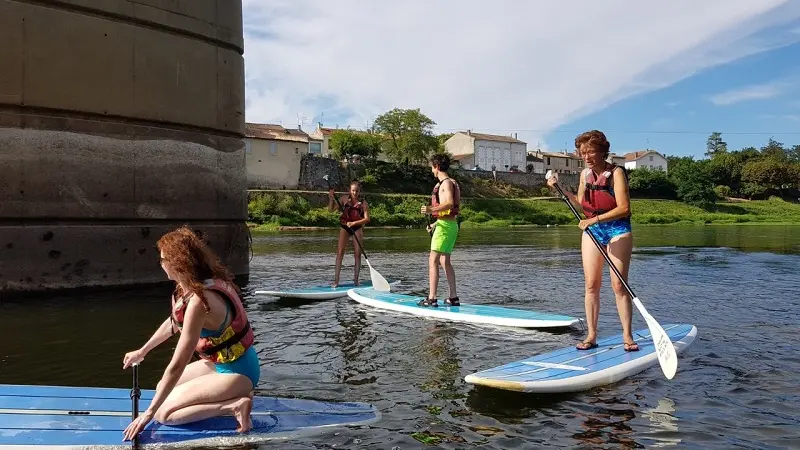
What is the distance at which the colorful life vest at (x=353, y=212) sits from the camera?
36.6 ft

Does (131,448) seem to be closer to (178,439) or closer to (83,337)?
(178,439)

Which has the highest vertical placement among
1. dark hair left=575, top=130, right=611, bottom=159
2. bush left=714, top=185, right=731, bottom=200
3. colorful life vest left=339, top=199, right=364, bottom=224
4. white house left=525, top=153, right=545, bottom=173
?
white house left=525, top=153, right=545, bottom=173

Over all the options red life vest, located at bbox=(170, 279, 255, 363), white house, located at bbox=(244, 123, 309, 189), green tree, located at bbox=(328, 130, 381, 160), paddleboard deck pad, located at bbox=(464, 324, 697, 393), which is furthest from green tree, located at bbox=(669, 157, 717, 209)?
red life vest, located at bbox=(170, 279, 255, 363)

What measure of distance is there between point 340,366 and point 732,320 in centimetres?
556

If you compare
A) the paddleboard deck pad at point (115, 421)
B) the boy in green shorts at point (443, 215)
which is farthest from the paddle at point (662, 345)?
the boy in green shorts at point (443, 215)

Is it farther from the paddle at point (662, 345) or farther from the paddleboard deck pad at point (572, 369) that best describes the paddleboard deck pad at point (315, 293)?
the paddle at point (662, 345)

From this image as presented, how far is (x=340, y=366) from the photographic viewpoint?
6.25 metres

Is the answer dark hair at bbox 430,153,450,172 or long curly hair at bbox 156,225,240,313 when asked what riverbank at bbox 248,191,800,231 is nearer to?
dark hair at bbox 430,153,450,172

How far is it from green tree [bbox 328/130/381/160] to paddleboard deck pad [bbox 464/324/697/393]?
222ft

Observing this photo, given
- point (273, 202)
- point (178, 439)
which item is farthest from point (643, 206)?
point (178, 439)

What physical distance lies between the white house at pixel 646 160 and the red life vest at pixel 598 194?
125985mm

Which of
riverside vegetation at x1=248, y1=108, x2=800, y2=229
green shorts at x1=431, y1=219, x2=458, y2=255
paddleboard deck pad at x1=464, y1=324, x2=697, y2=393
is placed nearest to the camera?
paddleboard deck pad at x1=464, y1=324, x2=697, y2=393

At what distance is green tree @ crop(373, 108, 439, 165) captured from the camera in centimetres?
7500

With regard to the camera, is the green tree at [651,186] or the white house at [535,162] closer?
the green tree at [651,186]
